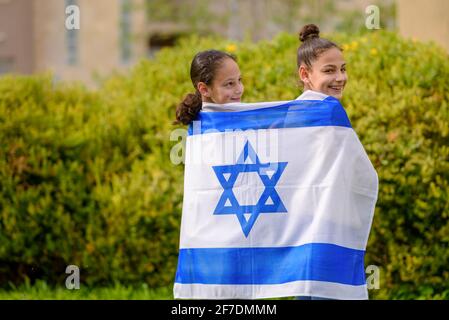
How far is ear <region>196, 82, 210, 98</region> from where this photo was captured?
512 centimetres

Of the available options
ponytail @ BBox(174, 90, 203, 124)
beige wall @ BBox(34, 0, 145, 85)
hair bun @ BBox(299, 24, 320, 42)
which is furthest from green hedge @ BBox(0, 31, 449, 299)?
beige wall @ BBox(34, 0, 145, 85)

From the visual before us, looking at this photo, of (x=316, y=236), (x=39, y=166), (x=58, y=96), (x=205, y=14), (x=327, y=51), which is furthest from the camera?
(x=205, y=14)

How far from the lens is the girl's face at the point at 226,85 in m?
5.07

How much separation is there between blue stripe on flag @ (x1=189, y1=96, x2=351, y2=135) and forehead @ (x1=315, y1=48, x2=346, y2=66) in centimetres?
23

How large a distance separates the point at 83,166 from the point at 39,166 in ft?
1.13

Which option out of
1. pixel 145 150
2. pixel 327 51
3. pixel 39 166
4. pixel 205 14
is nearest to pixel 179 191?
pixel 145 150

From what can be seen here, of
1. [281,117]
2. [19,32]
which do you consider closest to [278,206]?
[281,117]

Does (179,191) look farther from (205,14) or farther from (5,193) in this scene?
(205,14)

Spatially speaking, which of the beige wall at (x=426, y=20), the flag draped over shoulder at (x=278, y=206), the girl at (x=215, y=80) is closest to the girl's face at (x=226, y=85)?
the girl at (x=215, y=80)

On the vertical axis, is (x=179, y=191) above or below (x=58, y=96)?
below

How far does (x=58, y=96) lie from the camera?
26.9 ft

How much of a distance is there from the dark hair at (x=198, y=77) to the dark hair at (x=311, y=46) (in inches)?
15.2

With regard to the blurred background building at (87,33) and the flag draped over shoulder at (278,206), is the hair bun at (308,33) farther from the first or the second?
the blurred background building at (87,33)
